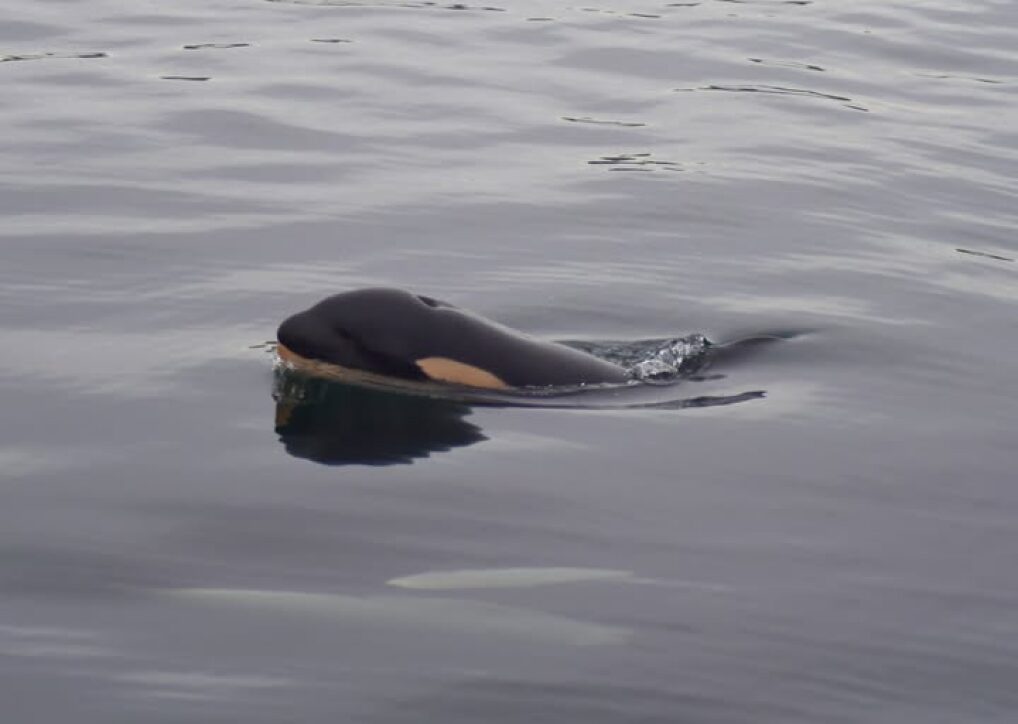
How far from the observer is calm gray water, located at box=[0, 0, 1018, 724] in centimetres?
751

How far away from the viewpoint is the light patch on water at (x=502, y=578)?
26.8ft

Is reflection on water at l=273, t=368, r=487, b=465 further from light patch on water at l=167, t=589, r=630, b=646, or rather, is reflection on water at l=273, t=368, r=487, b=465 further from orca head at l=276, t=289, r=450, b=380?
light patch on water at l=167, t=589, r=630, b=646

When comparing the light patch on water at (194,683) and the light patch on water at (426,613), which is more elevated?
the light patch on water at (426,613)

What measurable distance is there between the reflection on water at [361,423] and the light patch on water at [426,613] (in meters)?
1.73

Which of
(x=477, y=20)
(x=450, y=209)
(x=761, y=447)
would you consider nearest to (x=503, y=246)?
(x=450, y=209)

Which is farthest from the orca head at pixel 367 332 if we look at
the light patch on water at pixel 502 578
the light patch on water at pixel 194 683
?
the light patch on water at pixel 194 683

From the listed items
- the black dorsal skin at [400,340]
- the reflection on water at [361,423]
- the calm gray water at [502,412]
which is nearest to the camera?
the calm gray water at [502,412]

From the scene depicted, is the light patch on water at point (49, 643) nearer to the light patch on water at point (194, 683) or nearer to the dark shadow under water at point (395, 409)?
the light patch on water at point (194, 683)

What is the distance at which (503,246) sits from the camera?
1427 centimetres

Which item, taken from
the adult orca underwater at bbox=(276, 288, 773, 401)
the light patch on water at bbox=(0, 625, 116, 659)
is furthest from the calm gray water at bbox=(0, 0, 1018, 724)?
the adult orca underwater at bbox=(276, 288, 773, 401)

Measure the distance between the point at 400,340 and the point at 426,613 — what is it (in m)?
2.70

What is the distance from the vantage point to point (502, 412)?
1038 cm

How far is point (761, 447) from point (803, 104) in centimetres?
1114

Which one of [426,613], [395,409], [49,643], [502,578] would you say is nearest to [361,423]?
[395,409]
